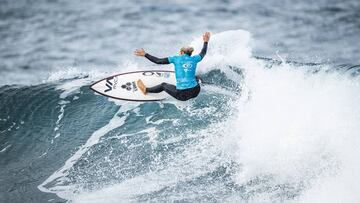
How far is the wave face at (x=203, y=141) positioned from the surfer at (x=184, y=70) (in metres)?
0.67

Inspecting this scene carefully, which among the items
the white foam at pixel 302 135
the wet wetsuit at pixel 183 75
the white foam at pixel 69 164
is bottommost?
the white foam at pixel 69 164

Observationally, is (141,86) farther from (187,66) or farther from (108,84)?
(187,66)

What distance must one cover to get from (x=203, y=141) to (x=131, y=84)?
133 inches

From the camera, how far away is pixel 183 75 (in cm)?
1134

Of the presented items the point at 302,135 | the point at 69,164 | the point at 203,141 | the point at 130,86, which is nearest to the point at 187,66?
the point at 203,141

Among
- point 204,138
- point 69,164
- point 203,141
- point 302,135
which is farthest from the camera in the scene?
point 204,138

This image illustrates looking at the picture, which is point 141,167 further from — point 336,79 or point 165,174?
point 336,79

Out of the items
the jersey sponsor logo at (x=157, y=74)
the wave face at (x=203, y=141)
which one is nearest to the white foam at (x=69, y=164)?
the wave face at (x=203, y=141)

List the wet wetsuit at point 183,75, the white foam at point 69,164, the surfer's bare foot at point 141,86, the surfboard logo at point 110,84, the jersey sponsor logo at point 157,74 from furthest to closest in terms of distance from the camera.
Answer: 1. the jersey sponsor logo at point 157,74
2. the surfboard logo at point 110,84
3. the surfer's bare foot at point 141,86
4. the wet wetsuit at point 183,75
5. the white foam at point 69,164

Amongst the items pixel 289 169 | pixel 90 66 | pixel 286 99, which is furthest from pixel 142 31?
pixel 289 169

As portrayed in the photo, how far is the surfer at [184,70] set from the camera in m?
11.2

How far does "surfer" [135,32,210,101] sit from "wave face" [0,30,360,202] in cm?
67

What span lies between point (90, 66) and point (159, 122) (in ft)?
34.9

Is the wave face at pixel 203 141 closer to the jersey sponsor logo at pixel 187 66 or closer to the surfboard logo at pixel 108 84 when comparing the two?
the surfboard logo at pixel 108 84
